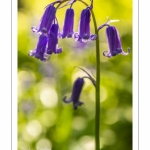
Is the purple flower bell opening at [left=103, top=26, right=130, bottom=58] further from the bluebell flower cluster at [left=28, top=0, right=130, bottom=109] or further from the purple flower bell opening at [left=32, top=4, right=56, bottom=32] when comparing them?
the purple flower bell opening at [left=32, top=4, right=56, bottom=32]

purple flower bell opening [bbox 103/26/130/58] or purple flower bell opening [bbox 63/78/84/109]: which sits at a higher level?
purple flower bell opening [bbox 103/26/130/58]

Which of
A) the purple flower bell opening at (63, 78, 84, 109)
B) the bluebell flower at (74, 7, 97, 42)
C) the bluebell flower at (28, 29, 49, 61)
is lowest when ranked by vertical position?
the purple flower bell opening at (63, 78, 84, 109)

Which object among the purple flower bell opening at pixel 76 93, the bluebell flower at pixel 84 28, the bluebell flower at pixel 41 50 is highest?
the bluebell flower at pixel 84 28

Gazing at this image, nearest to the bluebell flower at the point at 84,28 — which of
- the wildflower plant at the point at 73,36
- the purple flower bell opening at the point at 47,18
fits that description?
the wildflower plant at the point at 73,36

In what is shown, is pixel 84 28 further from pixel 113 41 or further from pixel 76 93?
pixel 76 93

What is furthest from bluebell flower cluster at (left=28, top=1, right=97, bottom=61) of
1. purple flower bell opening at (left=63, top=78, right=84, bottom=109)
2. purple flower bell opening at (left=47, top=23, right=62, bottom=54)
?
purple flower bell opening at (left=63, top=78, right=84, bottom=109)

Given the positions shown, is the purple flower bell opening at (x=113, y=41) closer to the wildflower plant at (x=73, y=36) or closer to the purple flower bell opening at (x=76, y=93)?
the wildflower plant at (x=73, y=36)

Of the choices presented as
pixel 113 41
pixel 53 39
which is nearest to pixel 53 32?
pixel 53 39
